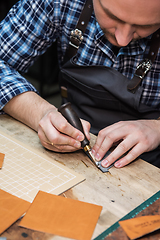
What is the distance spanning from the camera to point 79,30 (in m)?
1.22

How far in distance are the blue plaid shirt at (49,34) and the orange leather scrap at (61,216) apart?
623 mm

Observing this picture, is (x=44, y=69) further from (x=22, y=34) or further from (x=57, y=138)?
(x=57, y=138)

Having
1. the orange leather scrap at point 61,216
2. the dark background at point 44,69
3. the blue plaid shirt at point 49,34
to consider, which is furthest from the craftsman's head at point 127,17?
the dark background at point 44,69

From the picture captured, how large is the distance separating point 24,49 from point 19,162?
64 centimetres

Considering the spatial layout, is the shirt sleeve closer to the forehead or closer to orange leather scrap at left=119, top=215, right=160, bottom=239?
the forehead

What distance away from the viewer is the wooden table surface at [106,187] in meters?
0.63

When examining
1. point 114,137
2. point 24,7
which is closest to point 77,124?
point 114,137

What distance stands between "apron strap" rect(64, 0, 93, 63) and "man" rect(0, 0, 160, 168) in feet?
0.08

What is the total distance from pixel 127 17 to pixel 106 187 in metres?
0.57

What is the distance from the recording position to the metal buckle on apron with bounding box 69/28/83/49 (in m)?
1.22

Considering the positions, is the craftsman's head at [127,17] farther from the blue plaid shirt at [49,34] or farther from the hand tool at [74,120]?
the hand tool at [74,120]

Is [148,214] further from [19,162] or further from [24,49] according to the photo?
[24,49]

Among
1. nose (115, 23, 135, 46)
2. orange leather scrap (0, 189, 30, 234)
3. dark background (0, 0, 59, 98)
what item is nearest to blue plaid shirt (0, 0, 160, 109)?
nose (115, 23, 135, 46)

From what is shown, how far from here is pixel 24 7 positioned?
122cm
